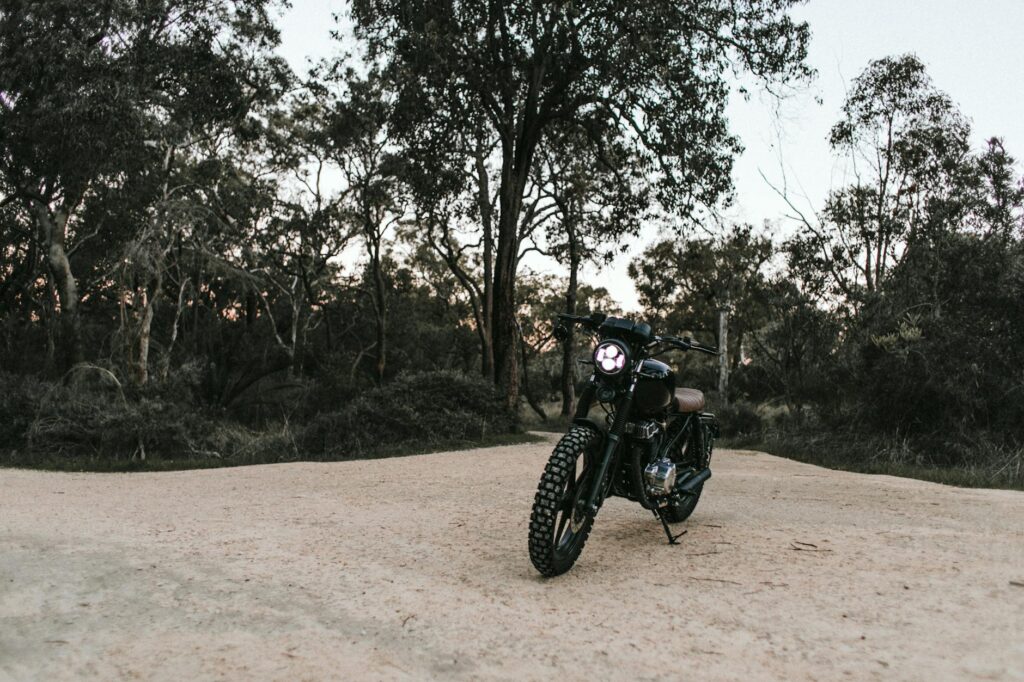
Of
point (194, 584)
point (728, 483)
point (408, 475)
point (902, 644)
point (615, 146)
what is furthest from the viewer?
point (615, 146)

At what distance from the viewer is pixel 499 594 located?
144 inches

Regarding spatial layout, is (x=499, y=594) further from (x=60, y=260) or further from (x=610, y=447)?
(x=60, y=260)

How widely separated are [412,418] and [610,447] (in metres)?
8.84

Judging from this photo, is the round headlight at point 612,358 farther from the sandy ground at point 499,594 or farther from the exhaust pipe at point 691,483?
the exhaust pipe at point 691,483

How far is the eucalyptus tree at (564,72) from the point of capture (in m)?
13.3

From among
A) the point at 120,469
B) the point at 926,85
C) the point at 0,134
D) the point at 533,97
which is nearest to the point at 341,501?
the point at 120,469

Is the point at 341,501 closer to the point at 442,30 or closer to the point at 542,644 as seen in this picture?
the point at 542,644

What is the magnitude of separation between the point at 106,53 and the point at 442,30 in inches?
290

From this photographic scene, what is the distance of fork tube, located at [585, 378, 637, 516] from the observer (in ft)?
12.9

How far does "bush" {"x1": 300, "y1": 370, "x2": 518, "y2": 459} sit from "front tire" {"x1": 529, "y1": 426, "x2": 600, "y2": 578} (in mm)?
7814

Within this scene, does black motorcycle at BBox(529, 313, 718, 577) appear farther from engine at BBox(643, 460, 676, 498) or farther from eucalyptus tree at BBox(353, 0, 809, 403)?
eucalyptus tree at BBox(353, 0, 809, 403)

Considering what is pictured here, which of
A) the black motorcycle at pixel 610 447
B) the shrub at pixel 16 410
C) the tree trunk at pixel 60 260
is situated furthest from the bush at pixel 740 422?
the tree trunk at pixel 60 260

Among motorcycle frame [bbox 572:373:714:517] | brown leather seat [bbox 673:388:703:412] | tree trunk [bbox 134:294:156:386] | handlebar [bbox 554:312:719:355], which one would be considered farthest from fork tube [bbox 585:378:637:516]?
tree trunk [bbox 134:294:156:386]

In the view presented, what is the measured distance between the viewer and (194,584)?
3.73m
